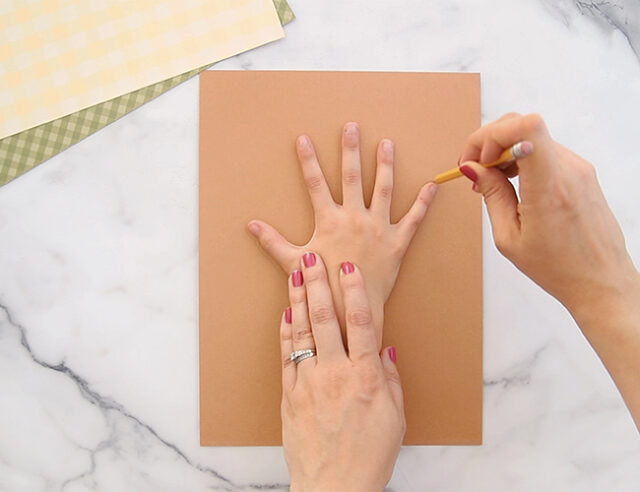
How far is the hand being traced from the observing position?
0.72 metres

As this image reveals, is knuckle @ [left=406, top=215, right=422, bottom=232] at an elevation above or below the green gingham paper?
below

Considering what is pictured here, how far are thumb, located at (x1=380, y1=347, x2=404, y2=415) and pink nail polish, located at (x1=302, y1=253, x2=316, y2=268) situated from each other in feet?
0.46

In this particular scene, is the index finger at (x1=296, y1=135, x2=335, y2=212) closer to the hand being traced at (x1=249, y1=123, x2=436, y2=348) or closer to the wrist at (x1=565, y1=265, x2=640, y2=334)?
the hand being traced at (x1=249, y1=123, x2=436, y2=348)

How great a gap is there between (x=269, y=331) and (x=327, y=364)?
0.31 ft

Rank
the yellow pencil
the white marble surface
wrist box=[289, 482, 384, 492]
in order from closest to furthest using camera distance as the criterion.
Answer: the yellow pencil < wrist box=[289, 482, 384, 492] < the white marble surface

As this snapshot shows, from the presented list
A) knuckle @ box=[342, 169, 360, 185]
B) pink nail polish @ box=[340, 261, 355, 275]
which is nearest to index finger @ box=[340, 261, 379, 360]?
pink nail polish @ box=[340, 261, 355, 275]

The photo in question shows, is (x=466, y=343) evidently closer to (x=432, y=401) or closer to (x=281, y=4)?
(x=432, y=401)

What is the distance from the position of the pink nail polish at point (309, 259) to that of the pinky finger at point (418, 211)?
0.37 ft

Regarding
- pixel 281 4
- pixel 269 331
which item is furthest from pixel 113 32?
pixel 269 331

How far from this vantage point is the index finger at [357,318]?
2.26 feet

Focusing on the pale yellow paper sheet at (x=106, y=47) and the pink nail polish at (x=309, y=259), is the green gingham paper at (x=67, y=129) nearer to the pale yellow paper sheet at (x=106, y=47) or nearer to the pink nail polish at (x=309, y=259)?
the pale yellow paper sheet at (x=106, y=47)

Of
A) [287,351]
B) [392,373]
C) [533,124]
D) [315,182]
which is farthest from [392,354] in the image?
[533,124]

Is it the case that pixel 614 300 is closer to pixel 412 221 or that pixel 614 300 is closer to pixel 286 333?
pixel 412 221

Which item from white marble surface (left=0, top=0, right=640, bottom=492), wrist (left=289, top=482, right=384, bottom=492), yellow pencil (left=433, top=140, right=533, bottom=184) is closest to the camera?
yellow pencil (left=433, top=140, right=533, bottom=184)
